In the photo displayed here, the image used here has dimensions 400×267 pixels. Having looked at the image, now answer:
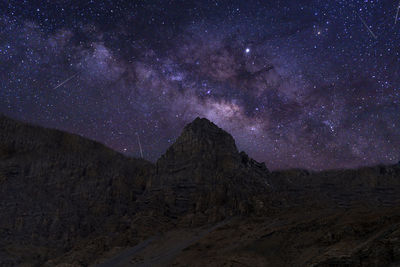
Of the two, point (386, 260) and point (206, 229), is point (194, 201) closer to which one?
point (206, 229)

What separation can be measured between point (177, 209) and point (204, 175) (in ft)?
33.6

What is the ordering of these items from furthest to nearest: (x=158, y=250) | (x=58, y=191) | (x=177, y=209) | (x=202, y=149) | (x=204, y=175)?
(x=202, y=149), (x=58, y=191), (x=204, y=175), (x=177, y=209), (x=158, y=250)

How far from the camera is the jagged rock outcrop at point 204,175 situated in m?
59.5

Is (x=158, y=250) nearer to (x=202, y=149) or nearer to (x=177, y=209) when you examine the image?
(x=177, y=209)

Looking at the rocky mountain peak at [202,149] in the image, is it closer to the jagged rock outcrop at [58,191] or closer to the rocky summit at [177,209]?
the rocky summit at [177,209]

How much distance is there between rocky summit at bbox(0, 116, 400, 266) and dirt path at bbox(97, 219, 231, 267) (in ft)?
0.75

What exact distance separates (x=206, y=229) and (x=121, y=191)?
33558mm

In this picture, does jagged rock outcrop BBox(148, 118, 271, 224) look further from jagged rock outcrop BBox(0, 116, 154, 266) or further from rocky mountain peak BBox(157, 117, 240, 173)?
jagged rock outcrop BBox(0, 116, 154, 266)

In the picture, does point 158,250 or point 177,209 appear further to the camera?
point 177,209

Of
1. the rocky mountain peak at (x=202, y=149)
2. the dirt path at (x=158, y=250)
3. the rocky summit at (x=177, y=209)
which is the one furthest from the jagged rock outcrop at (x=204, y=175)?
the dirt path at (x=158, y=250)

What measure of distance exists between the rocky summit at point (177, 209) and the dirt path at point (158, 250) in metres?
0.23

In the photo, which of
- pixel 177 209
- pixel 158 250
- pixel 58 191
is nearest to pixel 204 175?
pixel 177 209

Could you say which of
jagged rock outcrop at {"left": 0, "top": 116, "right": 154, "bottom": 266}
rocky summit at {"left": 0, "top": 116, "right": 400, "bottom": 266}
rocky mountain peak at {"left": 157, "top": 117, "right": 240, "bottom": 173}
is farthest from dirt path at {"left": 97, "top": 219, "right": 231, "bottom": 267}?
rocky mountain peak at {"left": 157, "top": 117, "right": 240, "bottom": 173}

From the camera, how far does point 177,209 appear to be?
6266 cm
